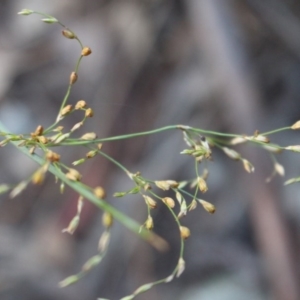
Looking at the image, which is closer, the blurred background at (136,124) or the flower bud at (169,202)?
the flower bud at (169,202)

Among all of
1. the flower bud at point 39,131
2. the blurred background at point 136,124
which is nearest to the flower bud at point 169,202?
the flower bud at point 39,131

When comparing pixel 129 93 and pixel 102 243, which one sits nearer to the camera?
pixel 102 243

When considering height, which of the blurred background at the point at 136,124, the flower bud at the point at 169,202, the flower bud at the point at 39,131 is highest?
the flower bud at the point at 39,131

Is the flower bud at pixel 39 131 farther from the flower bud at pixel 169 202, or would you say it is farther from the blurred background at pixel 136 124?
the blurred background at pixel 136 124

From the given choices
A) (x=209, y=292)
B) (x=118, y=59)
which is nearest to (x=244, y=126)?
(x=209, y=292)

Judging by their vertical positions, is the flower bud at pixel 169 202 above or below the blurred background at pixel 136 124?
above

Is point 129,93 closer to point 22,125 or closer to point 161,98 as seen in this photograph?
point 161,98

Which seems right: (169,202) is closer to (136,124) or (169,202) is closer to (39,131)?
(39,131)

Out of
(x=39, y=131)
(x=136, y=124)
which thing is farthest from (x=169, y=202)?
(x=136, y=124)
